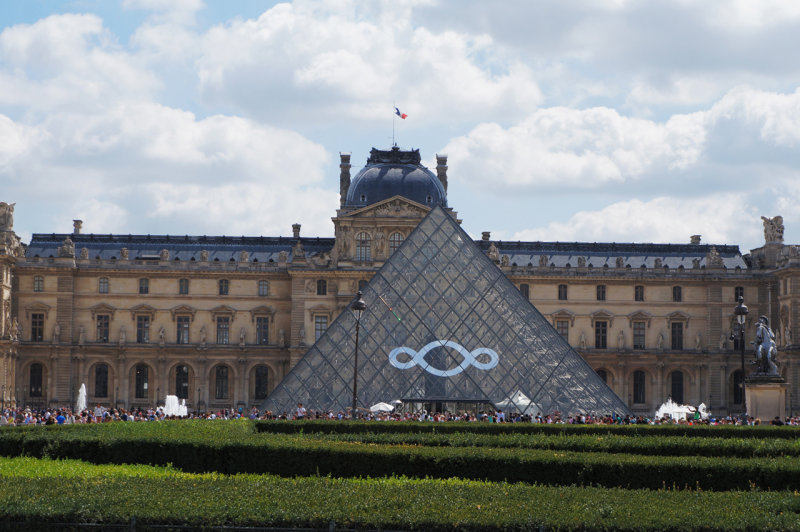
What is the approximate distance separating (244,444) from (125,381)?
43.2 metres

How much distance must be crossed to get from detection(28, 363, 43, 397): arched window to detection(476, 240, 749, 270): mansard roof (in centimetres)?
2361

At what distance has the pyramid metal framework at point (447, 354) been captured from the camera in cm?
3578

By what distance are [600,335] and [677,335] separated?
3952 mm

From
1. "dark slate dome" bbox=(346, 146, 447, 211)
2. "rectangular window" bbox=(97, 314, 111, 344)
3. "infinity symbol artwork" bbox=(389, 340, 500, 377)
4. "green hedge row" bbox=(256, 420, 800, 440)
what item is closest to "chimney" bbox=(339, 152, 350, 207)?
"dark slate dome" bbox=(346, 146, 447, 211)

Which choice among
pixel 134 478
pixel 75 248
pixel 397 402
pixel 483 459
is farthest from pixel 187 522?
pixel 75 248

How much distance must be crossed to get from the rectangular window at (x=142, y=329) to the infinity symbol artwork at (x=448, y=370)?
25822 mm

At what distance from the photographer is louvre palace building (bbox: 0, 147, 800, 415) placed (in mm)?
58469

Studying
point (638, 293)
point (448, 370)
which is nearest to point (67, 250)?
point (448, 370)

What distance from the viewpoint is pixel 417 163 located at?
61.4 meters

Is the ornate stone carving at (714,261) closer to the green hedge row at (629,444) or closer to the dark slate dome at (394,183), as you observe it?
the dark slate dome at (394,183)

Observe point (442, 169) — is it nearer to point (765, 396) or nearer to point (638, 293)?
point (638, 293)

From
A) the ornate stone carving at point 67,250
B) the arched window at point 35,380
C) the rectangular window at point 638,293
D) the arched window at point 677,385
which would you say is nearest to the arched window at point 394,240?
the rectangular window at point 638,293

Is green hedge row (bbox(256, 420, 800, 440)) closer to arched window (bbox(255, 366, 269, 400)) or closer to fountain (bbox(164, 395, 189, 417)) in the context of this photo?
fountain (bbox(164, 395, 189, 417))

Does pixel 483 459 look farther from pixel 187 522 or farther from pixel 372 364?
pixel 372 364
